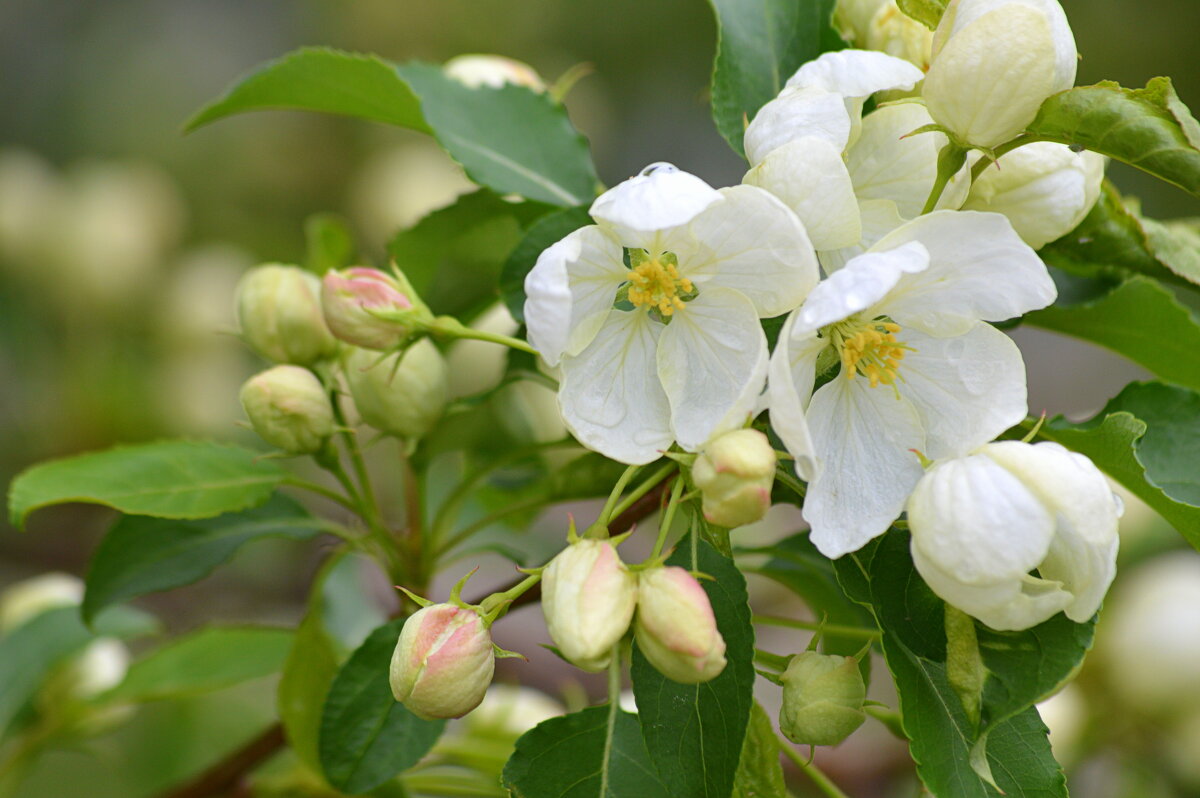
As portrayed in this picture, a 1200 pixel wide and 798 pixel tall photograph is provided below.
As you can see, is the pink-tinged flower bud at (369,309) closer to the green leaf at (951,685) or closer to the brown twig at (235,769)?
the green leaf at (951,685)

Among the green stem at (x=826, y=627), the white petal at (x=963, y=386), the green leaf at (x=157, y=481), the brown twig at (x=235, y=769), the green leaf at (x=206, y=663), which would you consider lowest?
the green leaf at (x=206, y=663)

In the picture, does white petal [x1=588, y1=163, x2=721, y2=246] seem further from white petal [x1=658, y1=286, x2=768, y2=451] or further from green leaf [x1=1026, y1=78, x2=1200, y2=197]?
green leaf [x1=1026, y1=78, x2=1200, y2=197]

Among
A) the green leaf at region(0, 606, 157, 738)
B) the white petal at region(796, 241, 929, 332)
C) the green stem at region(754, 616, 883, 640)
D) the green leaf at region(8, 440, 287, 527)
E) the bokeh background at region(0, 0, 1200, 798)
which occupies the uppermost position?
the white petal at region(796, 241, 929, 332)

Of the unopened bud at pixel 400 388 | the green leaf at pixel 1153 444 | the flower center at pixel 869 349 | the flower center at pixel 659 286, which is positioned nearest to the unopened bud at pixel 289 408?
the unopened bud at pixel 400 388

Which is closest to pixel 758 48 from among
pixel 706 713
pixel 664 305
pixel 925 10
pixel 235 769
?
pixel 925 10

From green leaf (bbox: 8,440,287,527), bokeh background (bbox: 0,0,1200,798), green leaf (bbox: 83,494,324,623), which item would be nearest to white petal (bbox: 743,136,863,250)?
green leaf (bbox: 8,440,287,527)

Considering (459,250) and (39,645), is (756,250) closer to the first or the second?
(459,250)
